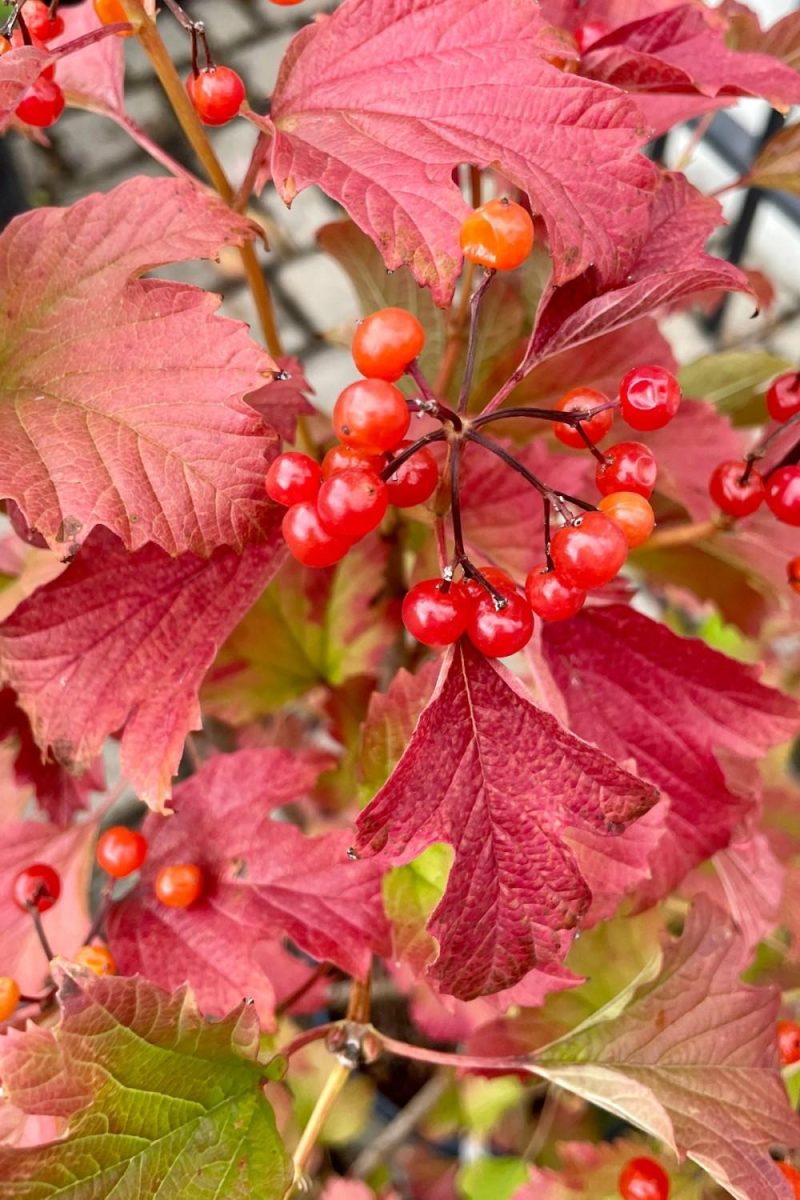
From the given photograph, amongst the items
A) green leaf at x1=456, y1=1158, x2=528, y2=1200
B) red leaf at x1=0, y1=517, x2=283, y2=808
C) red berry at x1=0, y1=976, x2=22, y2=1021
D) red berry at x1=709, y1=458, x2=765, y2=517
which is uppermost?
red leaf at x1=0, y1=517, x2=283, y2=808

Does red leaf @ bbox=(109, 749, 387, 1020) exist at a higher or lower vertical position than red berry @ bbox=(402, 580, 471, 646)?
lower

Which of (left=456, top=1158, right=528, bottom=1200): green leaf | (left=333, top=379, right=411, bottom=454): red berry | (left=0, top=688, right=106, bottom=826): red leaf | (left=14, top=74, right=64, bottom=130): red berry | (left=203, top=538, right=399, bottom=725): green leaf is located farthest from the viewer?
(left=456, top=1158, right=528, bottom=1200): green leaf

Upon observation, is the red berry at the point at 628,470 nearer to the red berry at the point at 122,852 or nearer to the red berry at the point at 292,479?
the red berry at the point at 292,479

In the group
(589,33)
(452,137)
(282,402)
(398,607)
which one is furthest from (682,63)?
(398,607)

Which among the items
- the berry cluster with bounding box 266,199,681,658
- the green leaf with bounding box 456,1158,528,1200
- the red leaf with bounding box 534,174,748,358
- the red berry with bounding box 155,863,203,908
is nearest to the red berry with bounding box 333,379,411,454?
the berry cluster with bounding box 266,199,681,658

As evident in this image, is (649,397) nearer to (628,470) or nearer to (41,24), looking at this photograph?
(628,470)

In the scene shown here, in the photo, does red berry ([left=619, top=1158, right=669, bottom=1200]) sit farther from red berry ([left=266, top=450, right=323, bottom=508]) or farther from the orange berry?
red berry ([left=266, top=450, right=323, bottom=508])

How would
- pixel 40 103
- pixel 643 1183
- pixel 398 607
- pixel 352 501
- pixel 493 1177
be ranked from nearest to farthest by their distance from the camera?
pixel 352 501 → pixel 40 103 → pixel 643 1183 → pixel 398 607 → pixel 493 1177
